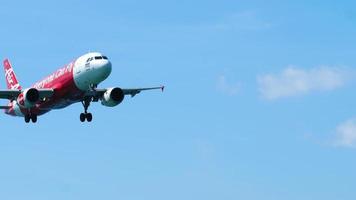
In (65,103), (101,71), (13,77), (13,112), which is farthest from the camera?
(13,77)

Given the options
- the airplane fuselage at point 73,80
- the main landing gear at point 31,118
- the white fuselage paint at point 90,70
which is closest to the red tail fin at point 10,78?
the main landing gear at point 31,118

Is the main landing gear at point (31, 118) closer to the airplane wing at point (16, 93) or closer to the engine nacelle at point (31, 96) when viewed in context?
the airplane wing at point (16, 93)

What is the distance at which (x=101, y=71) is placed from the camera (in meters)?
77.6

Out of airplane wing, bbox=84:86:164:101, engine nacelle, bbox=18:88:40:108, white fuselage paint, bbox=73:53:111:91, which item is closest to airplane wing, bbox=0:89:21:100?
engine nacelle, bbox=18:88:40:108

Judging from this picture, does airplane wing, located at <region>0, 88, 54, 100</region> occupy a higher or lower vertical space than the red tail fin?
lower

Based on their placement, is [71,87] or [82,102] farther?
[82,102]

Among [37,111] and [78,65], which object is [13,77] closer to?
[37,111]

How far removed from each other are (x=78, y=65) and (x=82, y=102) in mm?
6515

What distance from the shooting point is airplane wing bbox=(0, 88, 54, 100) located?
270ft

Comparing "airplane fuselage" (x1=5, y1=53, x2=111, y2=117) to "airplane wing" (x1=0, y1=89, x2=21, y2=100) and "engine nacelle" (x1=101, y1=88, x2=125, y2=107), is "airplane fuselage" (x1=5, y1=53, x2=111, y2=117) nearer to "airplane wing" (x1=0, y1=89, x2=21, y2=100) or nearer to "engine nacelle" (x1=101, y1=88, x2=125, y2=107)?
"airplane wing" (x1=0, y1=89, x2=21, y2=100)

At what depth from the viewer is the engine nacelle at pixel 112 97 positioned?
8375 centimetres

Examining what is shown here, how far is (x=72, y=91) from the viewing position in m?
80.5

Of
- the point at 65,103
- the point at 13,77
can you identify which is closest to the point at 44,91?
the point at 65,103

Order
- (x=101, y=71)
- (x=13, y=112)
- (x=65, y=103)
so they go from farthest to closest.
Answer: (x=13, y=112) < (x=65, y=103) < (x=101, y=71)
